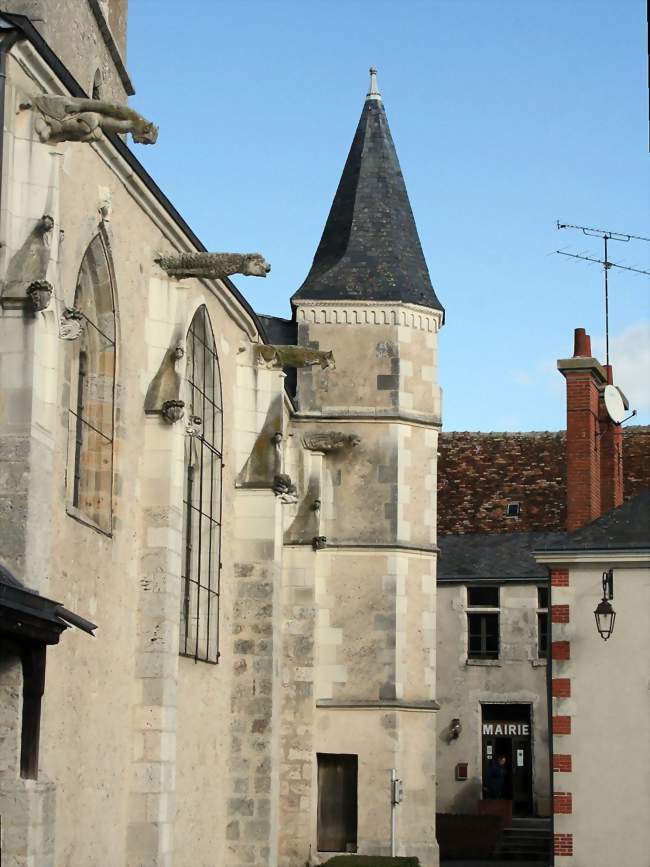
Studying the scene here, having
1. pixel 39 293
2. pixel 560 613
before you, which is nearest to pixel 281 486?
pixel 560 613

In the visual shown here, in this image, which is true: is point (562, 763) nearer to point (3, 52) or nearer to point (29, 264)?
point (29, 264)

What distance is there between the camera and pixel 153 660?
46.8 feet

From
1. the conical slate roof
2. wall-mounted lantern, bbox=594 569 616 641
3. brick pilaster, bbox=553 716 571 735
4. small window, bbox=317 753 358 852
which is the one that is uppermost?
the conical slate roof

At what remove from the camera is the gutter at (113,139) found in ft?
37.2

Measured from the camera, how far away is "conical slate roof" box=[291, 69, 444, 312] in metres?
22.8

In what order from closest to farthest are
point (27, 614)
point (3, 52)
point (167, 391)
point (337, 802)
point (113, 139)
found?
1. point (27, 614)
2. point (3, 52)
3. point (113, 139)
4. point (167, 391)
5. point (337, 802)

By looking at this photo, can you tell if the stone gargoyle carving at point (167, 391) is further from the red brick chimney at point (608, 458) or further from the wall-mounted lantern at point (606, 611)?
the red brick chimney at point (608, 458)

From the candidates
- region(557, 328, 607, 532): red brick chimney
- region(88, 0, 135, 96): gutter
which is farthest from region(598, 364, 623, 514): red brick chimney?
region(88, 0, 135, 96): gutter

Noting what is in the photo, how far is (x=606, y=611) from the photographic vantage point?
19797mm

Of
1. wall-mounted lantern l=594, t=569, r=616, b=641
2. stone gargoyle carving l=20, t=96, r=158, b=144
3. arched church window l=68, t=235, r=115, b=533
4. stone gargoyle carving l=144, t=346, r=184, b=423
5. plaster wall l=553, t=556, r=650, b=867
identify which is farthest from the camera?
wall-mounted lantern l=594, t=569, r=616, b=641

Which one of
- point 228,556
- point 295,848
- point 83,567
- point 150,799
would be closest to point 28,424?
point 83,567

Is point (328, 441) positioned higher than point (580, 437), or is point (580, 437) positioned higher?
point (580, 437)

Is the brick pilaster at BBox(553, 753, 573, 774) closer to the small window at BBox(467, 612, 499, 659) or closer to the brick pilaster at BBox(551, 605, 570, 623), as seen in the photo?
the brick pilaster at BBox(551, 605, 570, 623)

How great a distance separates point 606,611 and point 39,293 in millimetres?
10738
